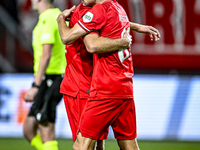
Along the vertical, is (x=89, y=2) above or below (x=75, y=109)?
above

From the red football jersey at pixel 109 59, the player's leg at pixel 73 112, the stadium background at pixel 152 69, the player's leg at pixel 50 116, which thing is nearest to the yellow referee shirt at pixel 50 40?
the player's leg at pixel 50 116

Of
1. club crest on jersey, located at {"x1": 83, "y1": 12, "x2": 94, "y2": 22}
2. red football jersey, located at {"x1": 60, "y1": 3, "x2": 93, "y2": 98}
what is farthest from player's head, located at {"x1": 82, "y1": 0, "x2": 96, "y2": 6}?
club crest on jersey, located at {"x1": 83, "y1": 12, "x2": 94, "y2": 22}

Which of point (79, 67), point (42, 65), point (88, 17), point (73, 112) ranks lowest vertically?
point (73, 112)

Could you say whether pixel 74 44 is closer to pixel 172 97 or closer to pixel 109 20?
pixel 109 20

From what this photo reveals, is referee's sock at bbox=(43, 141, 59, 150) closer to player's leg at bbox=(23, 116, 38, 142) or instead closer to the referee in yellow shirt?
the referee in yellow shirt

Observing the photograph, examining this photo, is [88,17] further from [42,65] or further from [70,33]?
[42,65]

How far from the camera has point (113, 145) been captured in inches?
226

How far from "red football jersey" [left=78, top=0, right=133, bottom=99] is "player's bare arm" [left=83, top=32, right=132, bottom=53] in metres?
0.05

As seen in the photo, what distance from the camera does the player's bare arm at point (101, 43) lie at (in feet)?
Result: 8.91

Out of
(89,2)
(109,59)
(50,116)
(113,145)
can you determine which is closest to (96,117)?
(109,59)

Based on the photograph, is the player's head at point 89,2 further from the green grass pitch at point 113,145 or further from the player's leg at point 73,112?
the green grass pitch at point 113,145

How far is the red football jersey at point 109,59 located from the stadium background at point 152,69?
3298 mm

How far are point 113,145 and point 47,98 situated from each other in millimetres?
2246

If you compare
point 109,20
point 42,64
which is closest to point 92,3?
point 109,20
